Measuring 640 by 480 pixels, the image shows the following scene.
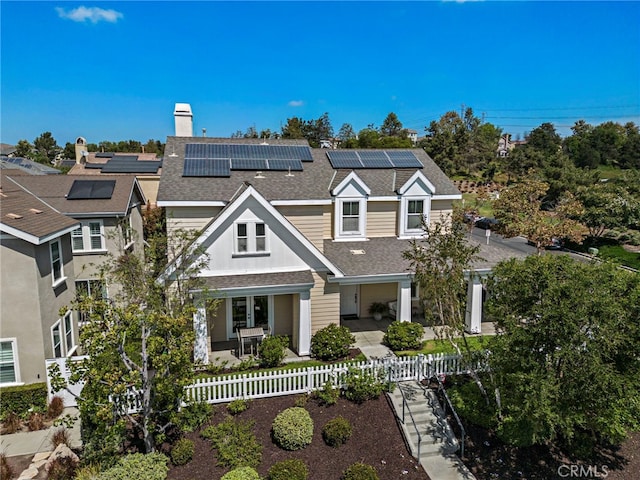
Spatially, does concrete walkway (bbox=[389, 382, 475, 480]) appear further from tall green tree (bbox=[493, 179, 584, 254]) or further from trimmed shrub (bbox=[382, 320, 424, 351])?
tall green tree (bbox=[493, 179, 584, 254])

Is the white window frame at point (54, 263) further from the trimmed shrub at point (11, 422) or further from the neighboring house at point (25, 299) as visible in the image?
the trimmed shrub at point (11, 422)

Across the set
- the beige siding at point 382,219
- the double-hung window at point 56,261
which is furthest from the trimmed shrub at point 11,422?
the beige siding at point 382,219

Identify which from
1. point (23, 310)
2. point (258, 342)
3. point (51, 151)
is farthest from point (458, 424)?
point (51, 151)

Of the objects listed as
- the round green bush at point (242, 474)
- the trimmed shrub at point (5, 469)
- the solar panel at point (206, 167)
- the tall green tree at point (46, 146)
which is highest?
the tall green tree at point (46, 146)

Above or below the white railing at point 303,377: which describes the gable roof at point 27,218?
above

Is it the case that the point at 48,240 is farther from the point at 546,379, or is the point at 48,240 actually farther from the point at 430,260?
the point at 546,379

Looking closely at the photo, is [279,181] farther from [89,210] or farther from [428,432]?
[428,432]

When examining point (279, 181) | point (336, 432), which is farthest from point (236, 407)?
point (279, 181)
